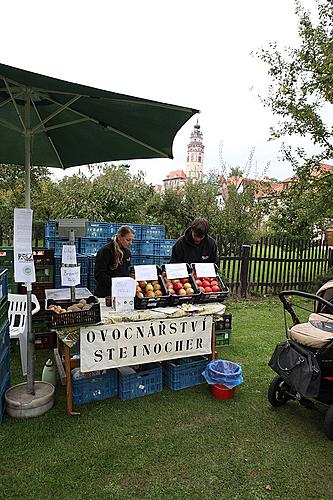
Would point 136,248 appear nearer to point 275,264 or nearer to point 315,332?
point 315,332

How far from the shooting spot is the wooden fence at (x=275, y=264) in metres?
8.02

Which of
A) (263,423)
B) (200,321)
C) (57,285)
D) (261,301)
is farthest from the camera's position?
(261,301)

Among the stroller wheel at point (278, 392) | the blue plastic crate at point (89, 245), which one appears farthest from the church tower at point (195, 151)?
the stroller wheel at point (278, 392)

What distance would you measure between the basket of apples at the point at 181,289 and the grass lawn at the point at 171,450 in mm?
937

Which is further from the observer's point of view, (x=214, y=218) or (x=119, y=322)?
(x=214, y=218)

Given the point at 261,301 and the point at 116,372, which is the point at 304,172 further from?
the point at 116,372

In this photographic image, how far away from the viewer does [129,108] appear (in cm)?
310

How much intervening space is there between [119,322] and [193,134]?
12181 centimetres

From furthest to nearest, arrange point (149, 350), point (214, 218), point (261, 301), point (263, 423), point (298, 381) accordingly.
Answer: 1. point (214, 218)
2. point (261, 301)
3. point (149, 350)
4. point (263, 423)
5. point (298, 381)

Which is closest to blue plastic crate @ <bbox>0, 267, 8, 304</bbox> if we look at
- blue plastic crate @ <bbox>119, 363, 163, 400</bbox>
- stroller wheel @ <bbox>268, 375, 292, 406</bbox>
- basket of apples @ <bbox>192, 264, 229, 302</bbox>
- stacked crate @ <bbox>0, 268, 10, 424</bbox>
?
stacked crate @ <bbox>0, 268, 10, 424</bbox>

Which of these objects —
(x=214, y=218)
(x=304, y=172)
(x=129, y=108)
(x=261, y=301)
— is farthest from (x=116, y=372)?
(x=214, y=218)

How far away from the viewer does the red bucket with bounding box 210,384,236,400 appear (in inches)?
141

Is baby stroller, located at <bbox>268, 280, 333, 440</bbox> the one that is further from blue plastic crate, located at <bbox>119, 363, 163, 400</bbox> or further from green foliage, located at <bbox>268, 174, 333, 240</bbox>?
green foliage, located at <bbox>268, 174, 333, 240</bbox>

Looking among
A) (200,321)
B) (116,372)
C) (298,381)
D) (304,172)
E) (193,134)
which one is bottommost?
(116,372)
